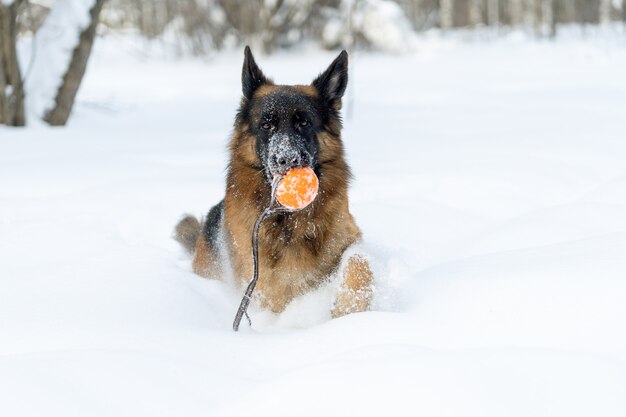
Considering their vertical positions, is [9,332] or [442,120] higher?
[9,332]

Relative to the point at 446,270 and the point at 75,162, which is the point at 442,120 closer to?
the point at 75,162

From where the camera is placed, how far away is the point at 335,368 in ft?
8.04

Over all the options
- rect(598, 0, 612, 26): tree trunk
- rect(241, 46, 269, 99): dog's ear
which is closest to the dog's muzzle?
rect(241, 46, 269, 99): dog's ear

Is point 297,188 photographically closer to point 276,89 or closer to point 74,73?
point 276,89

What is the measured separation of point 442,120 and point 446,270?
22.3ft

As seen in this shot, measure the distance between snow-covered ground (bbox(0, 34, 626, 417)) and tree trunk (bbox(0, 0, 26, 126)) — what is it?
25 cm

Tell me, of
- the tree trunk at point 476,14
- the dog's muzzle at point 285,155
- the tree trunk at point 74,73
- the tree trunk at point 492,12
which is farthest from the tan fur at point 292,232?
the tree trunk at point 476,14

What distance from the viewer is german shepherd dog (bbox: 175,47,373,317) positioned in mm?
3723

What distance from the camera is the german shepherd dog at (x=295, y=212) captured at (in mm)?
3723

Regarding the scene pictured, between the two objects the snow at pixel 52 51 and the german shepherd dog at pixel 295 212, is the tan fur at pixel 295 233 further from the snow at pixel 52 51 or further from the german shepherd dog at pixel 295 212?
the snow at pixel 52 51

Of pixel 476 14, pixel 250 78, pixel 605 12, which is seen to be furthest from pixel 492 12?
pixel 250 78

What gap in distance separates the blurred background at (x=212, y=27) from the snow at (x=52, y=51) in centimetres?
1

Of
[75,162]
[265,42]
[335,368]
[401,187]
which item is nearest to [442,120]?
[401,187]

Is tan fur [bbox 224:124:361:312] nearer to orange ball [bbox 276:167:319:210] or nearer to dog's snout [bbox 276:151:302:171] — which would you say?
orange ball [bbox 276:167:319:210]
